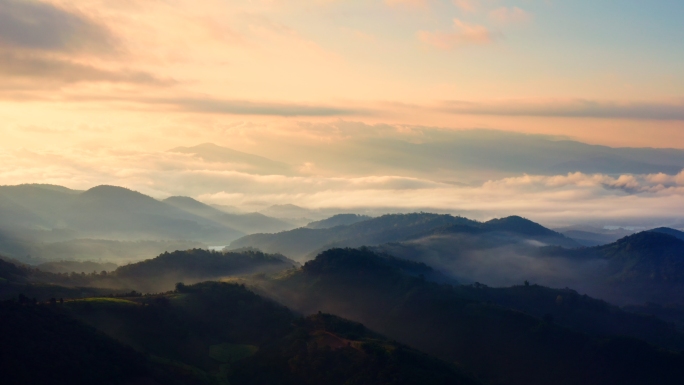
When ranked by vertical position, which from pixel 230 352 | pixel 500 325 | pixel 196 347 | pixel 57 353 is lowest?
pixel 230 352

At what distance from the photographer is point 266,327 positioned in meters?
136

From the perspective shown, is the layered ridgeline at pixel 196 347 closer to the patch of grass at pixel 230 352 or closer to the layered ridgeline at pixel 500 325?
the patch of grass at pixel 230 352

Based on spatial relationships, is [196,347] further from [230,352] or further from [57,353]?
[57,353]

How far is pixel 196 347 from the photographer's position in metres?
119

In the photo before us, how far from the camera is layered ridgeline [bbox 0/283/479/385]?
90.9 m

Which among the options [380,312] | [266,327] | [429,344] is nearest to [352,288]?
[380,312]

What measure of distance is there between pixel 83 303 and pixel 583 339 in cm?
10463

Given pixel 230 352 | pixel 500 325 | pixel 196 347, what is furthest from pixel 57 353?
pixel 500 325

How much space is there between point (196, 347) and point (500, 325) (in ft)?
237

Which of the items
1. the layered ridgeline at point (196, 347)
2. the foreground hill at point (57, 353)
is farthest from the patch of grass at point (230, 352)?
the foreground hill at point (57, 353)

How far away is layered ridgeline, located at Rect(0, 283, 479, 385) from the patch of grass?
188 mm

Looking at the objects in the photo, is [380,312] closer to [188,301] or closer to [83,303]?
[188,301]

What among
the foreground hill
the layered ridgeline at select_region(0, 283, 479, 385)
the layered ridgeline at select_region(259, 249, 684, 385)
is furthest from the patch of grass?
the layered ridgeline at select_region(259, 249, 684, 385)

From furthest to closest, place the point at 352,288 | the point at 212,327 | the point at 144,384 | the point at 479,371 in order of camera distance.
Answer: the point at 352,288 → the point at 479,371 → the point at 212,327 → the point at 144,384
